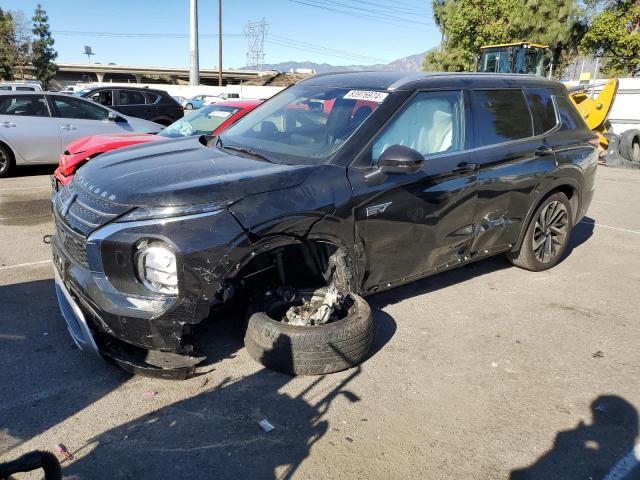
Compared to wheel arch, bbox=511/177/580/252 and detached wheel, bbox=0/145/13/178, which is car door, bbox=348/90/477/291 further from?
detached wheel, bbox=0/145/13/178

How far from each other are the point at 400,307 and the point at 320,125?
5.59ft

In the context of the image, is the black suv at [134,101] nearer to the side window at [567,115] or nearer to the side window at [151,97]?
the side window at [151,97]

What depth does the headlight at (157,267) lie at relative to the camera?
290cm

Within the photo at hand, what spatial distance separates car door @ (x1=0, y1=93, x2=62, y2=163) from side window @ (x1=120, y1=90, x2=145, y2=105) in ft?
13.3

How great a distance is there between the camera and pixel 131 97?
46.4 feet

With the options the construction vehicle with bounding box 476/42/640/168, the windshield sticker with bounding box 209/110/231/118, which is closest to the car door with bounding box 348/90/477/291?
the windshield sticker with bounding box 209/110/231/118

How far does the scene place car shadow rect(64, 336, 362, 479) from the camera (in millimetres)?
2527

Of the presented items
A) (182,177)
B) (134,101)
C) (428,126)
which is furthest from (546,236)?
(134,101)

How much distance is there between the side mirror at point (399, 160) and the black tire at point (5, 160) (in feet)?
29.8

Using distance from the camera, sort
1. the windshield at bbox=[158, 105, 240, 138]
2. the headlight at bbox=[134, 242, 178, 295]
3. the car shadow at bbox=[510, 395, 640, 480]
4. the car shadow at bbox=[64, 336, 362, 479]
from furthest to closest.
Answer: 1. the windshield at bbox=[158, 105, 240, 138]
2. the headlight at bbox=[134, 242, 178, 295]
3. the car shadow at bbox=[510, 395, 640, 480]
4. the car shadow at bbox=[64, 336, 362, 479]

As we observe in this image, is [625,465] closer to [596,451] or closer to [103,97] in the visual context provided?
[596,451]

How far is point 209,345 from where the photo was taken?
147 inches

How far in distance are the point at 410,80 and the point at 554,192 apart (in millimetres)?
2183

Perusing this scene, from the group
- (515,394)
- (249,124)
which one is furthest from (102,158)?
(515,394)
